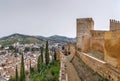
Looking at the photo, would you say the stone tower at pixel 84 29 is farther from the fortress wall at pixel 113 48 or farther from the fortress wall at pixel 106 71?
the fortress wall at pixel 113 48

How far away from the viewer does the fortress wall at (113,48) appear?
7668 millimetres

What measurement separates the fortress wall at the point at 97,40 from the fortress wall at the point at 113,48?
8.08 meters

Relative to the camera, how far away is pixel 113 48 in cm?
811

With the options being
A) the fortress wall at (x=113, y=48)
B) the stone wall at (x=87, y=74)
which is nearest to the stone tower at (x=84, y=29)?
the stone wall at (x=87, y=74)

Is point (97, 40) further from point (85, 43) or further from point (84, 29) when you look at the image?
point (84, 29)

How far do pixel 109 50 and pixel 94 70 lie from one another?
9.18 ft

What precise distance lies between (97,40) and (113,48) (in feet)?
33.3

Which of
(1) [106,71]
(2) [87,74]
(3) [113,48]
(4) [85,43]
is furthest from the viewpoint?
(4) [85,43]

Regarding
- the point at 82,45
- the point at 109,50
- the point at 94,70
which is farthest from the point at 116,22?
the point at 109,50

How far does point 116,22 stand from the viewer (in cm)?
1836

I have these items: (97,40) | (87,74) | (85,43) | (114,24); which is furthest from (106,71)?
(85,43)

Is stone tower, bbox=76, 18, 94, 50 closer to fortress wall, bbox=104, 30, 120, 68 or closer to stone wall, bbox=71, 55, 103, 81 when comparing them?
stone wall, bbox=71, 55, 103, 81

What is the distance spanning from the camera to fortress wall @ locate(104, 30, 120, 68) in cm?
767

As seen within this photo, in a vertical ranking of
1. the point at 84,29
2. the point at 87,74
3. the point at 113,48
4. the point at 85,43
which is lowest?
the point at 87,74
